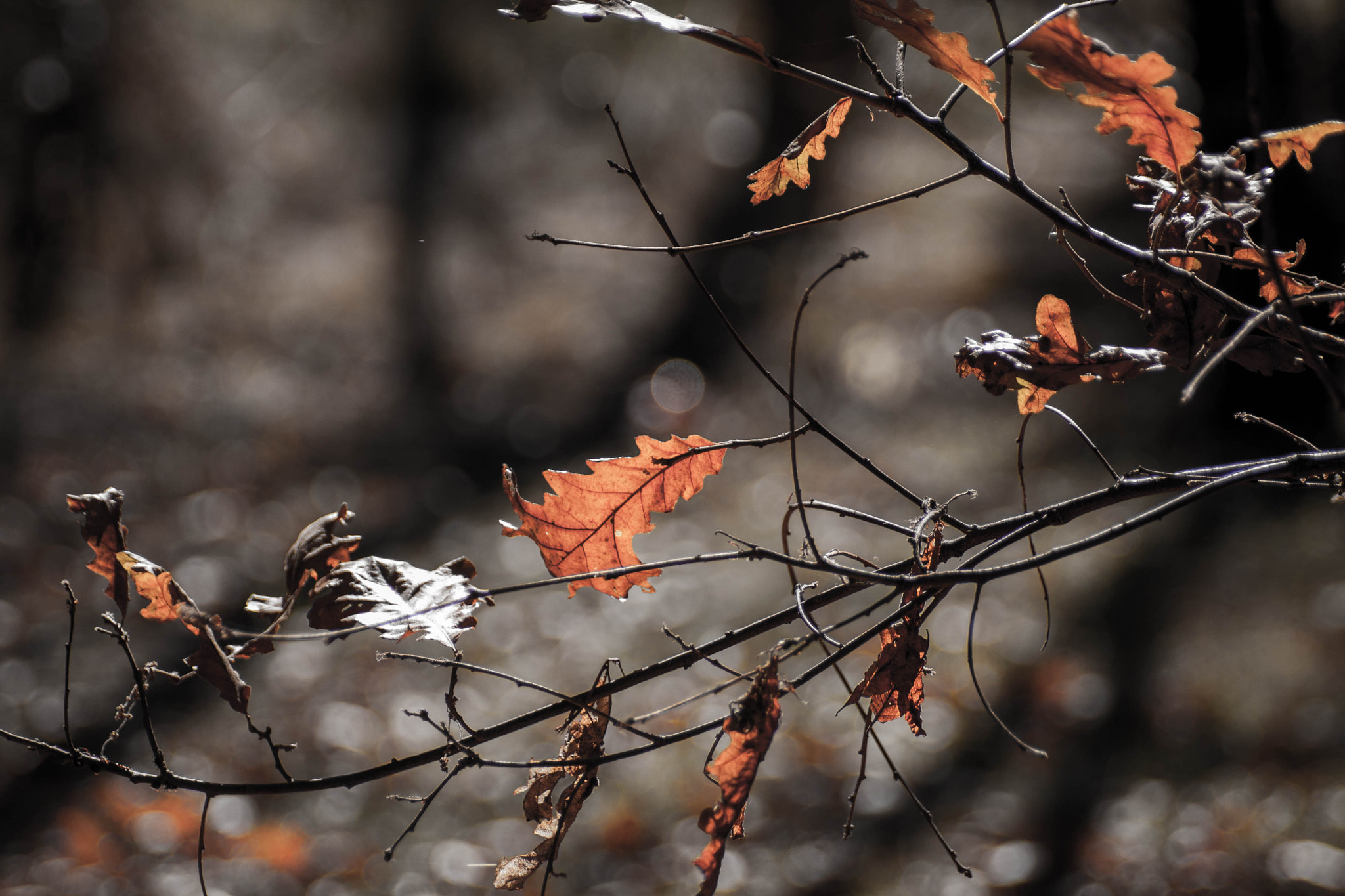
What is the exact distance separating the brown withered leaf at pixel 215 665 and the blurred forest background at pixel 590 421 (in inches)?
15.8

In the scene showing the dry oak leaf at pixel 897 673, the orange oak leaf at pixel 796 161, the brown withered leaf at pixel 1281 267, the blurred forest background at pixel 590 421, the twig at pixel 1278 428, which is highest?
the orange oak leaf at pixel 796 161

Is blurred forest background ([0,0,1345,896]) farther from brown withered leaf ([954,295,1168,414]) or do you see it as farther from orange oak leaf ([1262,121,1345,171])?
brown withered leaf ([954,295,1168,414])

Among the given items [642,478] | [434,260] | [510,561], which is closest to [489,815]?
[510,561]

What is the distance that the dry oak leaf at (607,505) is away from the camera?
81cm

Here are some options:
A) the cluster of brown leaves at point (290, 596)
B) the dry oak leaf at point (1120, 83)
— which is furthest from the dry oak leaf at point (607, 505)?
the dry oak leaf at point (1120, 83)

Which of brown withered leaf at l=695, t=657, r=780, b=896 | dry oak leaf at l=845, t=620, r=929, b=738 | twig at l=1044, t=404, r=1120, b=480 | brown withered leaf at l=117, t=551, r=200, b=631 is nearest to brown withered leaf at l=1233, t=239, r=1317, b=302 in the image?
twig at l=1044, t=404, r=1120, b=480

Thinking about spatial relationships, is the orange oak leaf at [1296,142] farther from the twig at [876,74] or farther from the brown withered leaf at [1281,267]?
the twig at [876,74]

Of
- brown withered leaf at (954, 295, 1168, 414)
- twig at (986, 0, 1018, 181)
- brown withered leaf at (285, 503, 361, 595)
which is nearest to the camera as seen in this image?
twig at (986, 0, 1018, 181)

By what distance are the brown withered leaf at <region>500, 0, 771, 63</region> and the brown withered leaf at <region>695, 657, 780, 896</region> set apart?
46cm

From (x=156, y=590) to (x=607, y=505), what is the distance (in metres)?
0.42

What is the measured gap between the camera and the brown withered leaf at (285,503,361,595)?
2.57 feet

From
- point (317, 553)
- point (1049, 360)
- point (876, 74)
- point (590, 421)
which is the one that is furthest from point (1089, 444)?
point (590, 421)

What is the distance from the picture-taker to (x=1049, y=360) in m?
0.68

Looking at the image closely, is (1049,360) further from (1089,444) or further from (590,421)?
(590,421)
